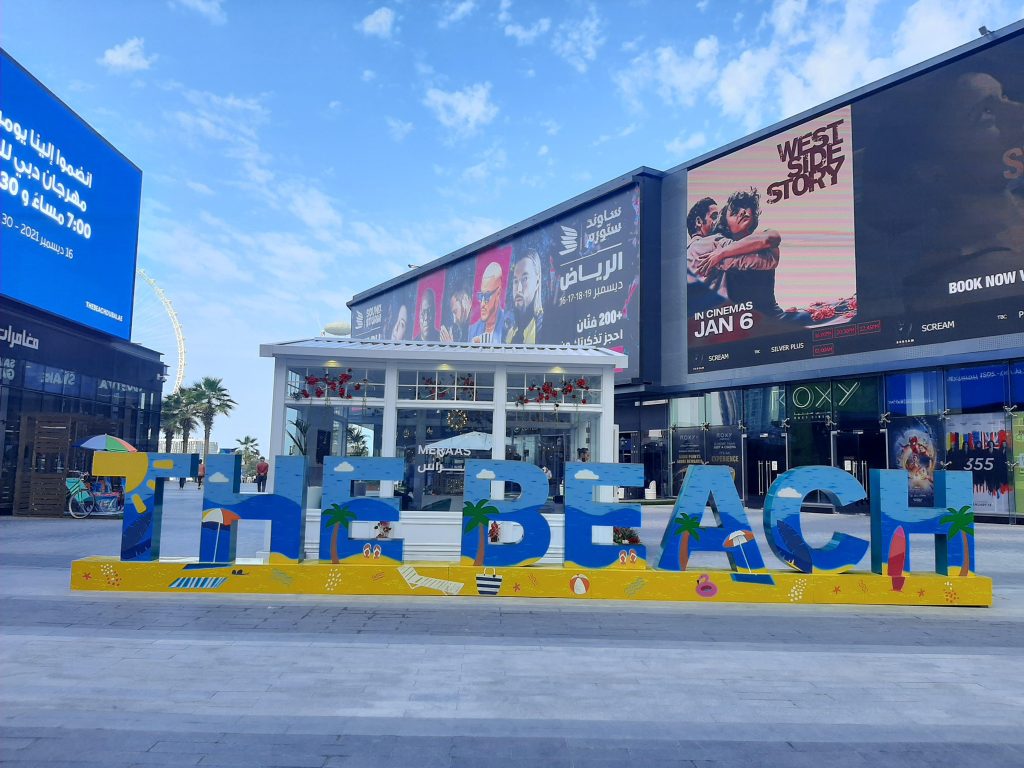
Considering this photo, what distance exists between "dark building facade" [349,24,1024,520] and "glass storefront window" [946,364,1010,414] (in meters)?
0.05

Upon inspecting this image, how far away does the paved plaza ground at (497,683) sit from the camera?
471 cm

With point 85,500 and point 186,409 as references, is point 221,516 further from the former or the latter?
point 186,409

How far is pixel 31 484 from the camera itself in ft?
74.0

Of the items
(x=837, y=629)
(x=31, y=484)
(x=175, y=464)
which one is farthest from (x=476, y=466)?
(x=31, y=484)

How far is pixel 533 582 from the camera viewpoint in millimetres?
9828

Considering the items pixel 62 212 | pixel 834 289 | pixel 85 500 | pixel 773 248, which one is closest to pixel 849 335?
pixel 834 289

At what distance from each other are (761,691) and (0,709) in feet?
19.1

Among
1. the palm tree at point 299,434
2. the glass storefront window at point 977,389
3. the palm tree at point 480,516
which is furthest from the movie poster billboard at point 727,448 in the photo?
the palm tree at point 480,516

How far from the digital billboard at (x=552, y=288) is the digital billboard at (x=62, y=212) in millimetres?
17403

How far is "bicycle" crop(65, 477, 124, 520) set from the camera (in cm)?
2222

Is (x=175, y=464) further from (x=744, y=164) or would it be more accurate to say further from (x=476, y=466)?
(x=744, y=164)

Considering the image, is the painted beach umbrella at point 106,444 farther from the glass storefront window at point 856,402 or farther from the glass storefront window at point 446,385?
the glass storefront window at point 856,402

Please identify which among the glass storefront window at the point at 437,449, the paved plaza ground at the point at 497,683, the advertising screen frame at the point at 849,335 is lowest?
the paved plaza ground at the point at 497,683

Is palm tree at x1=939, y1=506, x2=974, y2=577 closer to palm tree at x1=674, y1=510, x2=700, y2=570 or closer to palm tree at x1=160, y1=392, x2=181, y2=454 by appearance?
palm tree at x1=674, y1=510, x2=700, y2=570
